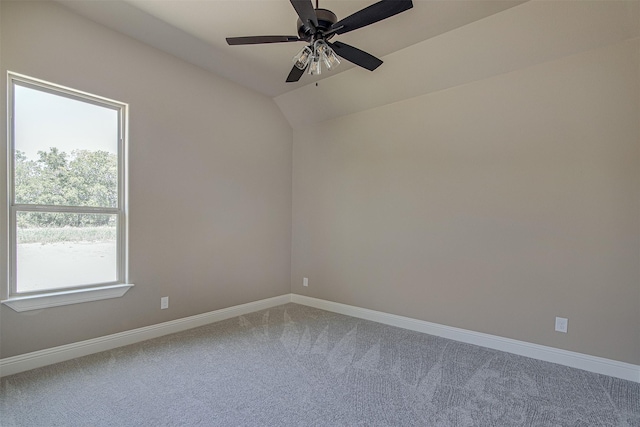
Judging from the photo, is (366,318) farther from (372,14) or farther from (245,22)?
(245,22)

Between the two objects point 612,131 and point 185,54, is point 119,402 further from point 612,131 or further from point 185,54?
point 612,131

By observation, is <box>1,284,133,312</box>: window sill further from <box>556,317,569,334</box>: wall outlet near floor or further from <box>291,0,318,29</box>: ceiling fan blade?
<box>556,317,569,334</box>: wall outlet near floor

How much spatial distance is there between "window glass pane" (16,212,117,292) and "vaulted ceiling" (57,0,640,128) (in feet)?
5.73

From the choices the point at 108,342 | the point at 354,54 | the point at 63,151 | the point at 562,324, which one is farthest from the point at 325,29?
the point at 108,342

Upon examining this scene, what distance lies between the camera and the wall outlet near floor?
272 centimetres

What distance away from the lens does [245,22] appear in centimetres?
271

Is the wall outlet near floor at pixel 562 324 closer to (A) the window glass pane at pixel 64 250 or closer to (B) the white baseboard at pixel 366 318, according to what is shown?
(B) the white baseboard at pixel 366 318

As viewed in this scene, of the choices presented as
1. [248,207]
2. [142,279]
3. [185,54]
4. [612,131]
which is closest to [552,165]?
[612,131]

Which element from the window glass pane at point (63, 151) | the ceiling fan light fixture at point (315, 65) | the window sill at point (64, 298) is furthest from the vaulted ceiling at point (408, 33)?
the window sill at point (64, 298)

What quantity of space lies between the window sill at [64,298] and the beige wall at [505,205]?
244cm

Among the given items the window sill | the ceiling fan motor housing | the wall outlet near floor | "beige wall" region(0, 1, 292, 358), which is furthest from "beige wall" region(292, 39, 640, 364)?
the window sill

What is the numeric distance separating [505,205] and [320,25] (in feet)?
7.52

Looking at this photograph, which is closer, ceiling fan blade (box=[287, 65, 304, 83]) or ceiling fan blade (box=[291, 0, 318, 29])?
ceiling fan blade (box=[291, 0, 318, 29])

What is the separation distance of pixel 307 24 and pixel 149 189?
7.35 ft
